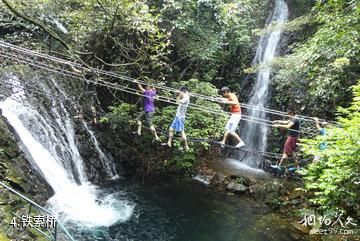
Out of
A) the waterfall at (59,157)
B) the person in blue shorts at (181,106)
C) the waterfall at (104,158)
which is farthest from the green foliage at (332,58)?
the waterfall at (104,158)

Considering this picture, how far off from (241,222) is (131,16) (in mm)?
5831

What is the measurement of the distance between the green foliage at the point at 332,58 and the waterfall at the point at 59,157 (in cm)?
573

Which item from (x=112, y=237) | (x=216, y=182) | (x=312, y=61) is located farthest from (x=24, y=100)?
(x=312, y=61)

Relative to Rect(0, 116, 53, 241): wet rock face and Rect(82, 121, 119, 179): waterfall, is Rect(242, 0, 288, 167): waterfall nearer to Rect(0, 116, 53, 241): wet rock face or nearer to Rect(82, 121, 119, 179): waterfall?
Rect(82, 121, 119, 179): waterfall

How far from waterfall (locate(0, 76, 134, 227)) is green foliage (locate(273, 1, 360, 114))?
5.73 meters

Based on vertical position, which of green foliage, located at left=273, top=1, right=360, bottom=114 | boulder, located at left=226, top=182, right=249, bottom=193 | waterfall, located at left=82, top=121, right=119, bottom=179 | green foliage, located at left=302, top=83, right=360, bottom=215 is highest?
green foliage, located at left=273, top=1, right=360, bottom=114

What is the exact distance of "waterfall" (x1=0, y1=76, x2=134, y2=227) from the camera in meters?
8.42

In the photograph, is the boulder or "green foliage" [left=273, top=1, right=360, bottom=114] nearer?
"green foliage" [left=273, top=1, right=360, bottom=114]

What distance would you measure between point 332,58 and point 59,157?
293 inches

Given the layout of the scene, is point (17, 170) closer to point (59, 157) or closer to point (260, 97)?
point (59, 157)

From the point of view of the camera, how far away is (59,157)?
945 cm

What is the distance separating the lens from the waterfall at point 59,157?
332 inches

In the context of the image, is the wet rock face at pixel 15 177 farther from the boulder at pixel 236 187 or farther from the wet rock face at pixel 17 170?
the boulder at pixel 236 187

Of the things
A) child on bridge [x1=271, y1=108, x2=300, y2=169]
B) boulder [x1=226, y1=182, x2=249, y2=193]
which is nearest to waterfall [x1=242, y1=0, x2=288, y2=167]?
boulder [x1=226, y1=182, x2=249, y2=193]
